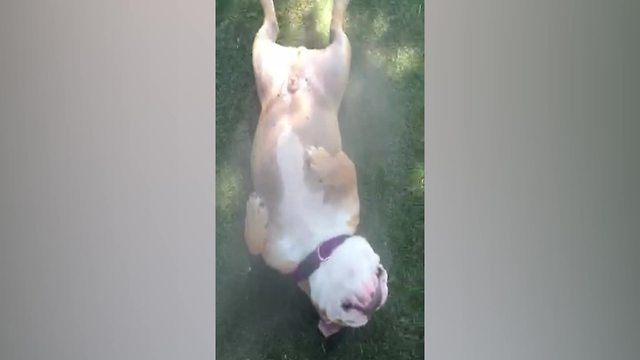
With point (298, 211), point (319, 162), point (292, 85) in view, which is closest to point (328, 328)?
point (298, 211)

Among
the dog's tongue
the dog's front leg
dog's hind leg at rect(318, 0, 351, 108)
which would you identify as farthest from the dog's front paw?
the dog's tongue

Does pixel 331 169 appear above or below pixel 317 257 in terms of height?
above

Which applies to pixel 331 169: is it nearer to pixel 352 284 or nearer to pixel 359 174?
pixel 359 174

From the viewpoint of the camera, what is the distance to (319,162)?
1708 millimetres

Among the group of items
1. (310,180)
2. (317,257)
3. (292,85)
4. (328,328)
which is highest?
(292,85)

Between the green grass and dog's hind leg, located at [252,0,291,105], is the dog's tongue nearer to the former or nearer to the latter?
the green grass

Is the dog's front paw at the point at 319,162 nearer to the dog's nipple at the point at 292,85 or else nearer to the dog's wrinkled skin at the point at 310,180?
the dog's wrinkled skin at the point at 310,180

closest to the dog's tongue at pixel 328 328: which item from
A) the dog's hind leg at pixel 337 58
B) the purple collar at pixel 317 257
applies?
the purple collar at pixel 317 257

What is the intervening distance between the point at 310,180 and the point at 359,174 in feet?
0.41

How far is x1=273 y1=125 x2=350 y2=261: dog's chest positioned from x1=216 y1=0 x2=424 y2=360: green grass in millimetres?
75
